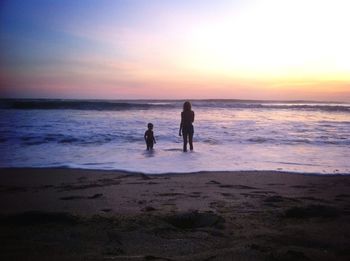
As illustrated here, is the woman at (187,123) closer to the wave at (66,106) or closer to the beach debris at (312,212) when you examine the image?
the beach debris at (312,212)

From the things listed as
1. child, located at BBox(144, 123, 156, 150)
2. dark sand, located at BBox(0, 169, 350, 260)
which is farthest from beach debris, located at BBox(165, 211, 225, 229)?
child, located at BBox(144, 123, 156, 150)

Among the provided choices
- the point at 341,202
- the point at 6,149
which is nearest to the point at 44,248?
the point at 341,202

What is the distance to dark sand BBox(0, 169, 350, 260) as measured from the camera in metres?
2.93

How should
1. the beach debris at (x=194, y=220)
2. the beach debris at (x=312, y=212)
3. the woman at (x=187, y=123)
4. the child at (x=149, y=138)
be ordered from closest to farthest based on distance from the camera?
the beach debris at (x=194, y=220) → the beach debris at (x=312, y=212) → the child at (x=149, y=138) → the woman at (x=187, y=123)

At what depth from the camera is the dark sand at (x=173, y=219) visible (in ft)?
9.61

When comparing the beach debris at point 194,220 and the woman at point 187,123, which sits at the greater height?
the woman at point 187,123

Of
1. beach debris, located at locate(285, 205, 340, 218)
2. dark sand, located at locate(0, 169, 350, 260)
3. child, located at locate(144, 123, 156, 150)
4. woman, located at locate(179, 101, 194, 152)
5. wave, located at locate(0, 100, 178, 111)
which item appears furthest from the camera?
wave, located at locate(0, 100, 178, 111)

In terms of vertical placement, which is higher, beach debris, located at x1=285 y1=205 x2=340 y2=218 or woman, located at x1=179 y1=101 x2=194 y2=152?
woman, located at x1=179 y1=101 x2=194 y2=152

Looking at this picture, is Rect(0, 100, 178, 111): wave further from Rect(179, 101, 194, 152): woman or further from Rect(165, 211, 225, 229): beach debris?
Rect(165, 211, 225, 229): beach debris

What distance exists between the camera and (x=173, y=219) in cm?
380

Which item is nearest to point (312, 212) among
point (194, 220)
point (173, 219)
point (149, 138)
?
point (194, 220)

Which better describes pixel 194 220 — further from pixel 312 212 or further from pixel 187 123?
pixel 187 123

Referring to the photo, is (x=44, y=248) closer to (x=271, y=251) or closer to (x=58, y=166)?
(x=271, y=251)

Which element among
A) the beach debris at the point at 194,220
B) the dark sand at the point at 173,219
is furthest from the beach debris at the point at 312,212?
the beach debris at the point at 194,220
